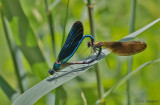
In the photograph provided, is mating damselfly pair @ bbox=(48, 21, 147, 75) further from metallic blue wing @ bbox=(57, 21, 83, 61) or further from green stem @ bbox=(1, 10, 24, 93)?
green stem @ bbox=(1, 10, 24, 93)

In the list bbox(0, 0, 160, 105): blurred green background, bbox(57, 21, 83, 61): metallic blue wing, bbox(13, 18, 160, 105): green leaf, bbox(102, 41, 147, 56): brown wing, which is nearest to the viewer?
bbox(13, 18, 160, 105): green leaf

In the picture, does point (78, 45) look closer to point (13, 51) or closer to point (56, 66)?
point (56, 66)

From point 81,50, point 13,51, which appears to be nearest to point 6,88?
point 13,51

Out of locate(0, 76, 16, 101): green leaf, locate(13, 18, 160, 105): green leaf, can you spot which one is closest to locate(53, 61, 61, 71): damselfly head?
locate(13, 18, 160, 105): green leaf

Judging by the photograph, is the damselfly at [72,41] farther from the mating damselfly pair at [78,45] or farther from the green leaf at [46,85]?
the green leaf at [46,85]

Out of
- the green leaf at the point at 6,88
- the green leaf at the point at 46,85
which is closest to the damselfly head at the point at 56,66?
the green leaf at the point at 46,85

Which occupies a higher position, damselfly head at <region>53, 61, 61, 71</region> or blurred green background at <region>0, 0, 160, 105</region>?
damselfly head at <region>53, 61, 61, 71</region>

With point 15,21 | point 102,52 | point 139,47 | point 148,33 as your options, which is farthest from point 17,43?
point 148,33
